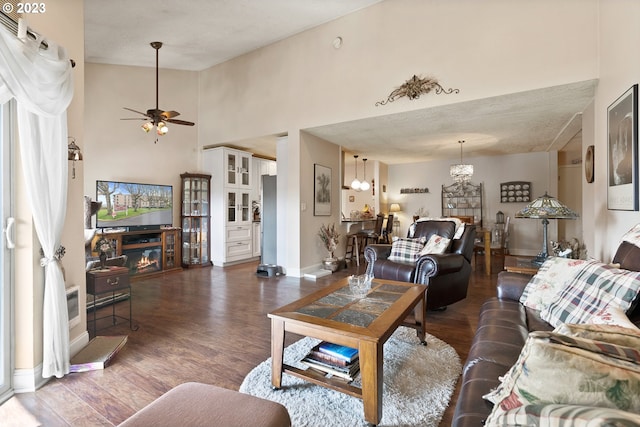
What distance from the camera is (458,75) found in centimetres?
376

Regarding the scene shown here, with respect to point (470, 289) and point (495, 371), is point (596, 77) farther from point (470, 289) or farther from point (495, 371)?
point (495, 371)

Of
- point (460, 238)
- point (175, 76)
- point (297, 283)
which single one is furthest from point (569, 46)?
point (175, 76)

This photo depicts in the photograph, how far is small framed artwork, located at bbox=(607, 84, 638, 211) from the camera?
2.21m

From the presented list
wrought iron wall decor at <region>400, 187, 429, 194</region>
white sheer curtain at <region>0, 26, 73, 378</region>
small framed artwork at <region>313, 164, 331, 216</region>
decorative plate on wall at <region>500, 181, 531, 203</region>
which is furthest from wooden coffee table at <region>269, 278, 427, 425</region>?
wrought iron wall decor at <region>400, 187, 429, 194</region>

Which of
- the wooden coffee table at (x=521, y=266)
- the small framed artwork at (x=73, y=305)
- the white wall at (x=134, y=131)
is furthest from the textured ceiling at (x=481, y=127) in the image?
the small framed artwork at (x=73, y=305)

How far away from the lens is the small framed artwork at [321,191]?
215 inches

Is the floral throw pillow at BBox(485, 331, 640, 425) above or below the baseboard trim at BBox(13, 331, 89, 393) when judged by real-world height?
above

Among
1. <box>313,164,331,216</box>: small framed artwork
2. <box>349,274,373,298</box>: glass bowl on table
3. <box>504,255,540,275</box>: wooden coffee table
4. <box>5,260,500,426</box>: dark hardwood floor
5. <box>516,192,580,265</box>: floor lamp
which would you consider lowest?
<box>5,260,500,426</box>: dark hardwood floor

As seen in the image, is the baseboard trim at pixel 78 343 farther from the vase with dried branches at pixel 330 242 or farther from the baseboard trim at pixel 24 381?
the vase with dried branches at pixel 330 242

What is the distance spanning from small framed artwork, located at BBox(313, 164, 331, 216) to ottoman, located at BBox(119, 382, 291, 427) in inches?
172

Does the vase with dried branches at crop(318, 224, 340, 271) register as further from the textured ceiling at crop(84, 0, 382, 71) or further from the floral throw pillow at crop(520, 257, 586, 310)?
the floral throw pillow at crop(520, 257, 586, 310)

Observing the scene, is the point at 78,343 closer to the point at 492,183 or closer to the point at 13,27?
the point at 13,27

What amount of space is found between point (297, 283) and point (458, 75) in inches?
138

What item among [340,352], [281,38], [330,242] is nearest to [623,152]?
[340,352]
